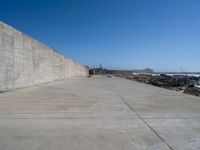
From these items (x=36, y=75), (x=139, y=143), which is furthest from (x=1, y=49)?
(x=139, y=143)

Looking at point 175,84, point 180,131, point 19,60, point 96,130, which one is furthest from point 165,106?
point 175,84

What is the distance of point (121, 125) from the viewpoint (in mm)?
4242

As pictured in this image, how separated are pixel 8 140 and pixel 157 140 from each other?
2244 millimetres

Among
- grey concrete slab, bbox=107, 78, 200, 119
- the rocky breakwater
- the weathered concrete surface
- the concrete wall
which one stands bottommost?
the rocky breakwater

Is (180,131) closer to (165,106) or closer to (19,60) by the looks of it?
(165,106)

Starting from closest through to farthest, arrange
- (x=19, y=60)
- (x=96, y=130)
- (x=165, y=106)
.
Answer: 1. (x=96, y=130)
2. (x=165, y=106)
3. (x=19, y=60)

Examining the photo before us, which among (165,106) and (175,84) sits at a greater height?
(165,106)

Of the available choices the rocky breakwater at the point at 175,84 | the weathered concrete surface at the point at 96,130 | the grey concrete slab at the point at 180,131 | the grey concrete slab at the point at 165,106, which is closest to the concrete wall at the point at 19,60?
the weathered concrete surface at the point at 96,130

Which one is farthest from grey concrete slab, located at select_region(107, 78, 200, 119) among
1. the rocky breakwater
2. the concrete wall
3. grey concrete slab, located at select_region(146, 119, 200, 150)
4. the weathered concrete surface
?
the rocky breakwater

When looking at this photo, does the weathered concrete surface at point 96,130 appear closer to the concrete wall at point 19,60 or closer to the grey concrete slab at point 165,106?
the grey concrete slab at point 165,106

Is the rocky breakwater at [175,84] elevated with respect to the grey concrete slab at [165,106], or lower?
lower

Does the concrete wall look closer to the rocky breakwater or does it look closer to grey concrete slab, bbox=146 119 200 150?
grey concrete slab, bbox=146 119 200 150

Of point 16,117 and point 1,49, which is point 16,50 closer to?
point 1,49

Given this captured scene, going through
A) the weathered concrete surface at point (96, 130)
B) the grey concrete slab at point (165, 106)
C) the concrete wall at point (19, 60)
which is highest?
the concrete wall at point (19, 60)
